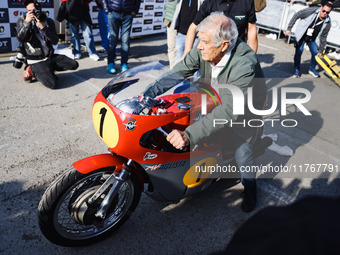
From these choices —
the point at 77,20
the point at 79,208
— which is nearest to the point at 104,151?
the point at 79,208

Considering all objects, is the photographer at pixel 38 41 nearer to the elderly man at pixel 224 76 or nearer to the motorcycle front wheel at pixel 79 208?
the elderly man at pixel 224 76

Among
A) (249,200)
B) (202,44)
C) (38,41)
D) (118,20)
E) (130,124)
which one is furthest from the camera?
(118,20)

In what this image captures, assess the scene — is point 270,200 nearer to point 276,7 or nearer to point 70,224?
point 70,224

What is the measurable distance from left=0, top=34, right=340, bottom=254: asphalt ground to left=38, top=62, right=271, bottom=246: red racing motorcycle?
0.79ft

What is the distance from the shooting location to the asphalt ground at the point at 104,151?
8.84ft

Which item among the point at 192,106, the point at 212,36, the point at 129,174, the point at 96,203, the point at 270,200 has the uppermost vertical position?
the point at 212,36

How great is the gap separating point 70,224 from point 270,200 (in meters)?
1.95

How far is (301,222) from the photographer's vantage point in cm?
96

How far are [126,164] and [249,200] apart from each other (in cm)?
139

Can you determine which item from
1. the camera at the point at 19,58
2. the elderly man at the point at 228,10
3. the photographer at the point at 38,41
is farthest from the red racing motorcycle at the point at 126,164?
the camera at the point at 19,58

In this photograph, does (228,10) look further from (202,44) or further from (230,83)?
(230,83)

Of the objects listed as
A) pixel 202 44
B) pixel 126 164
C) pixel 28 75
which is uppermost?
pixel 202 44

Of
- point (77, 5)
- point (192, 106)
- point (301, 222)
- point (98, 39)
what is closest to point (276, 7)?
point (98, 39)

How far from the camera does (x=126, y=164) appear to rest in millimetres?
2408
